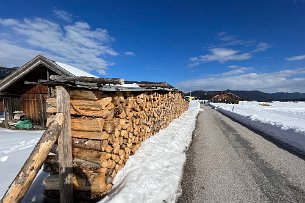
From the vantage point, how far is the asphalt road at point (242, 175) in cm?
466

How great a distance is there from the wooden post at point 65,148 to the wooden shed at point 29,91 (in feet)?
35.7

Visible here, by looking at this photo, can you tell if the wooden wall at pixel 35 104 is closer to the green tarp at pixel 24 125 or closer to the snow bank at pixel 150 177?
the green tarp at pixel 24 125

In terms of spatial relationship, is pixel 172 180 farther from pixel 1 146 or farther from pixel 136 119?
pixel 1 146

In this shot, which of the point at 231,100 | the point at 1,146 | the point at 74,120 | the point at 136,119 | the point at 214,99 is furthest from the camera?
the point at 214,99

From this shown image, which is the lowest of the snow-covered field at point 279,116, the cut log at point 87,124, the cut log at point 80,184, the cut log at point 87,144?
the snow-covered field at point 279,116

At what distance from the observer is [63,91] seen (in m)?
4.05

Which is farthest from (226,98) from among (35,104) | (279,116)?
(35,104)

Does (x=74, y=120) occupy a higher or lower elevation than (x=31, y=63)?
lower

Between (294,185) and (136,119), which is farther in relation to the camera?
(136,119)

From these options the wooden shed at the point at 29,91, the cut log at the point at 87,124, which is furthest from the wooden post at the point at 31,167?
the wooden shed at the point at 29,91

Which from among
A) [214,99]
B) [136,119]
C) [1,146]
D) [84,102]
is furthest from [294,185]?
[214,99]

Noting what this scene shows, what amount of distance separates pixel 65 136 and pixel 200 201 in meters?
2.69

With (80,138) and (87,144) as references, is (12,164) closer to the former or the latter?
(80,138)

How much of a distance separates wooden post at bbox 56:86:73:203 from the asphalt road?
200 cm
